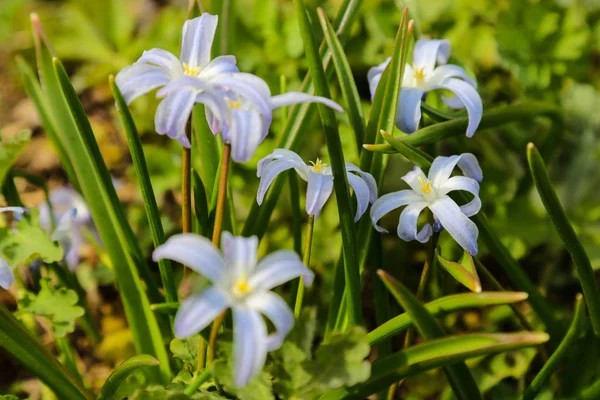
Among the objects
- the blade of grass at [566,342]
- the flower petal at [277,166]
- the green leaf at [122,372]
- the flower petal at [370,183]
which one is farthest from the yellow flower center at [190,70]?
the blade of grass at [566,342]

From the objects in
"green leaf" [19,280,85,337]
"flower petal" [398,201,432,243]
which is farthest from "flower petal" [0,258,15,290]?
"flower petal" [398,201,432,243]

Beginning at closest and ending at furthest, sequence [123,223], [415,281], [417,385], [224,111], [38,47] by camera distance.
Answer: [224,111]
[38,47]
[123,223]
[417,385]
[415,281]

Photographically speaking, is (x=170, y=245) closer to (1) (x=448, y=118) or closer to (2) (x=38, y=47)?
(2) (x=38, y=47)

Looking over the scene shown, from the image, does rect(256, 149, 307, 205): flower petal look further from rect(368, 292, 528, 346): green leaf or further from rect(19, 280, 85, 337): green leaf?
rect(19, 280, 85, 337): green leaf

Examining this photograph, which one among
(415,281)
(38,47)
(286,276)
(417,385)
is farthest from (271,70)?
(286,276)

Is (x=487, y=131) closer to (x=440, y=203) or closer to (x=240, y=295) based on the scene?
(x=440, y=203)
